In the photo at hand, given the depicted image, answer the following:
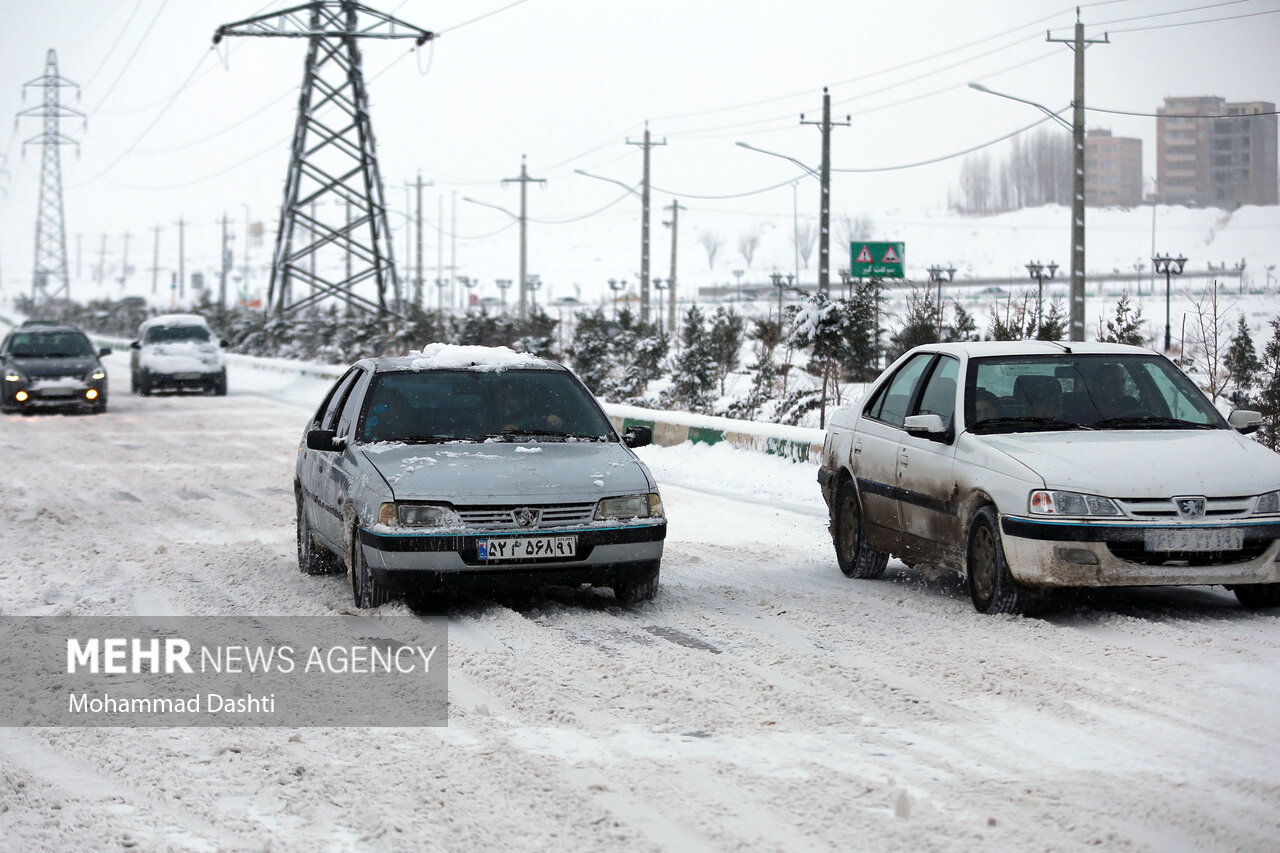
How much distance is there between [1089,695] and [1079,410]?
8.96ft

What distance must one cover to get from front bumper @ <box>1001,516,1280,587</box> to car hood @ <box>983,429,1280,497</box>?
0.66 feet

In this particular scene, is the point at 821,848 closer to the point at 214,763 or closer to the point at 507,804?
the point at 507,804

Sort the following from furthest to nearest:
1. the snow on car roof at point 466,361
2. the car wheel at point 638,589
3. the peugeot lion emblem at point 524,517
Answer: the snow on car roof at point 466,361 → the car wheel at point 638,589 → the peugeot lion emblem at point 524,517

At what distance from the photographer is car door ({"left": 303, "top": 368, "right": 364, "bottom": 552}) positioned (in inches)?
340

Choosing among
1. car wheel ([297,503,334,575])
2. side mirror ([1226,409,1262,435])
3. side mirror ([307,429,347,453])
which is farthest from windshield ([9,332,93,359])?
side mirror ([1226,409,1262,435])

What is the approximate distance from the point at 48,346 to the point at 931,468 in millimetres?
22187

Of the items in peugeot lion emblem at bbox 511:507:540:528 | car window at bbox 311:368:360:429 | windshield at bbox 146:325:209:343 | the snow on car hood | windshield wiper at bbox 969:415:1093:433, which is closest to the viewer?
peugeot lion emblem at bbox 511:507:540:528

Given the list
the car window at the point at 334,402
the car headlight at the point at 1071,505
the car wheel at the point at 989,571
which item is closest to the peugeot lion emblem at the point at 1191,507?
the car headlight at the point at 1071,505

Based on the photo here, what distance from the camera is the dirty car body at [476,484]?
759cm

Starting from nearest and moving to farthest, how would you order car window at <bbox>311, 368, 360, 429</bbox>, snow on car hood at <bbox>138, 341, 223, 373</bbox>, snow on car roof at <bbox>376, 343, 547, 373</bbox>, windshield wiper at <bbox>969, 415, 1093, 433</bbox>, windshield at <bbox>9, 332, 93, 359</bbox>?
windshield wiper at <bbox>969, 415, 1093, 433</bbox>
snow on car roof at <bbox>376, 343, 547, 373</bbox>
car window at <bbox>311, 368, 360, 429</bbox>
windshield at <bbox>9, 332, 93, 359</bbox>
snow on car hood at <bbox>138, 341, 223, 373</bbox>

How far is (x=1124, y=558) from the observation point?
23.9ft

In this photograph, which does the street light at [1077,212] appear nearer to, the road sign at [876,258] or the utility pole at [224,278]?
the road sign at [876,258]

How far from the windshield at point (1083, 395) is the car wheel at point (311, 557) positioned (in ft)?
13.5

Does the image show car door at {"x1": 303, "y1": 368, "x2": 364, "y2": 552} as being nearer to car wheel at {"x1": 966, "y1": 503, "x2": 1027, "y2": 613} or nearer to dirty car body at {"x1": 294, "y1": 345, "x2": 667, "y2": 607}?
dirty car body at {"x1": 294, "y1": 345, "x2": 667, "y2": 607}
